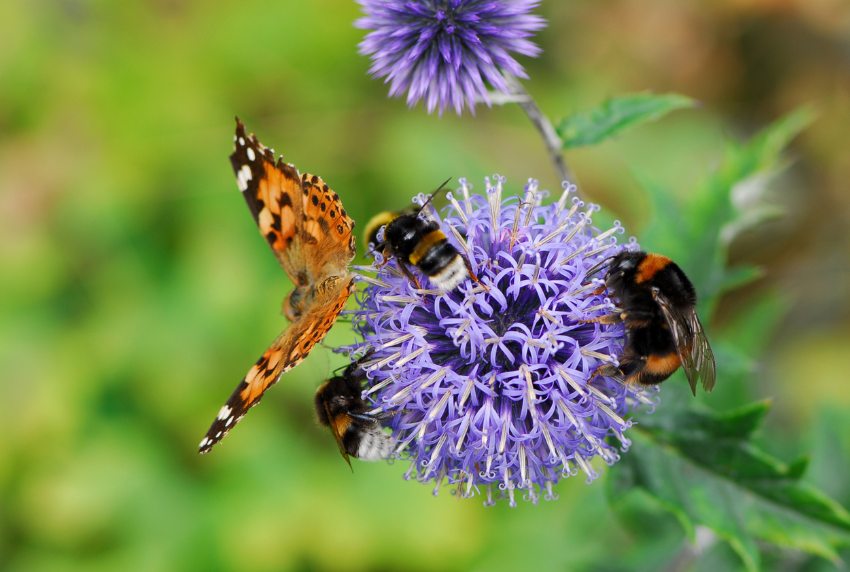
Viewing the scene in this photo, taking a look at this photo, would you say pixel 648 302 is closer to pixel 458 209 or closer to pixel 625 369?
pixel 625 369

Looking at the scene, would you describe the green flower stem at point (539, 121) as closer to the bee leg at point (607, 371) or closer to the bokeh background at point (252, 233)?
the bee leg at point (607, 371)

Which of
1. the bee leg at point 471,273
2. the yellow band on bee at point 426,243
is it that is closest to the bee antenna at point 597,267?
the bee leg at point 471,273

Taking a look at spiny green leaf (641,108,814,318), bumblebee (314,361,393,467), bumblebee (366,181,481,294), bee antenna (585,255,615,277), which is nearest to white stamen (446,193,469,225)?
bumblebee (366,181,481,294)

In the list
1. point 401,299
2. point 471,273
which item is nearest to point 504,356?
point 471,273

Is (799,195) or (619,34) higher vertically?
(619,34)

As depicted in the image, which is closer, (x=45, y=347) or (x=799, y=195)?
(x=45, y=347)

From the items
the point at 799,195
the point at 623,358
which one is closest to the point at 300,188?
the point at 623,358

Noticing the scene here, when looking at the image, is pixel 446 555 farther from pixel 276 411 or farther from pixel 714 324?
pixel 714 324
